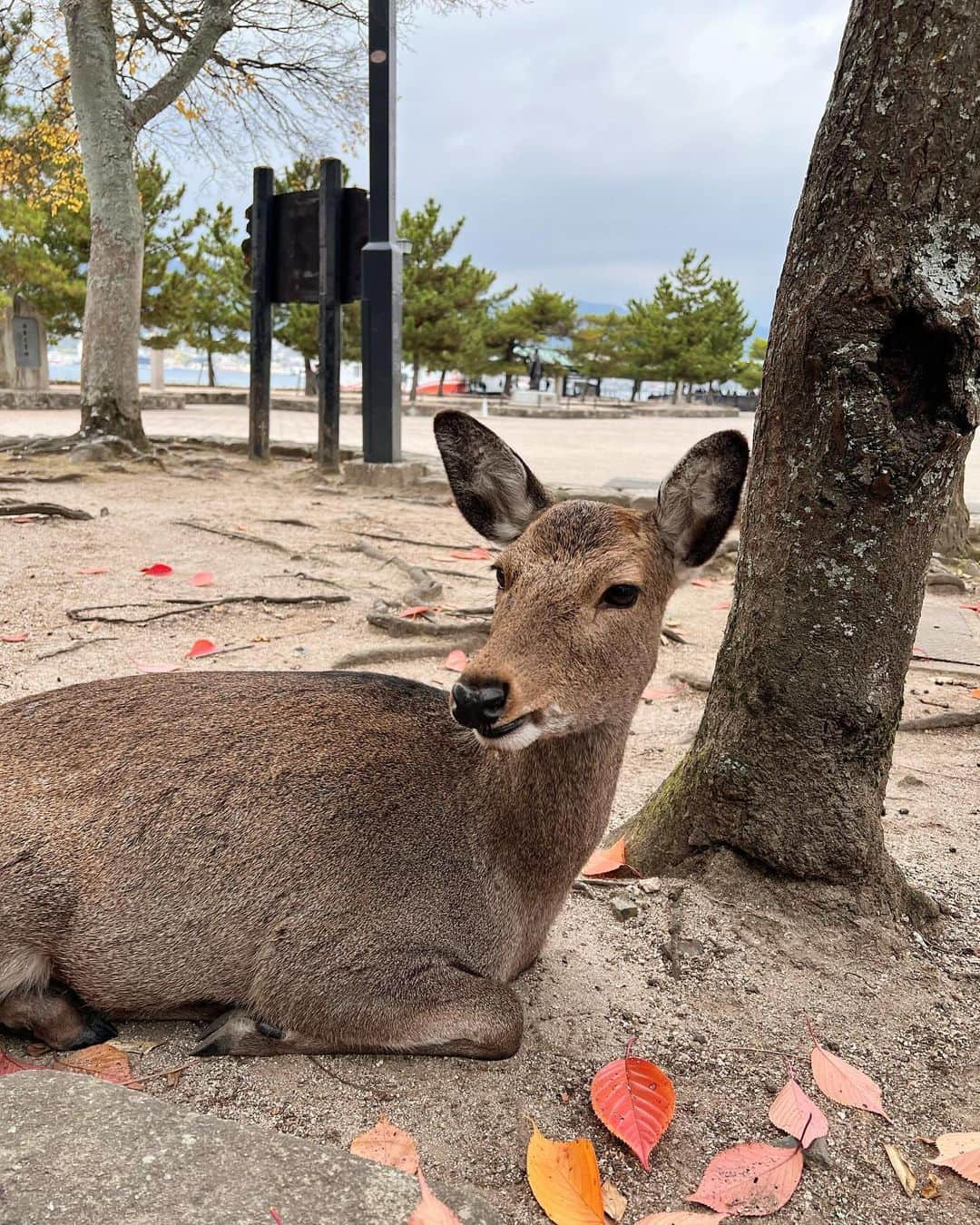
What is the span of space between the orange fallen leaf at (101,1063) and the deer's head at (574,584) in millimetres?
1238

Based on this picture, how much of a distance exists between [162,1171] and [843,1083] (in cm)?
164

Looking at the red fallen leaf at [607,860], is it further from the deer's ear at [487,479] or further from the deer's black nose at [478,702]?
the deer's black nose at [478,702]

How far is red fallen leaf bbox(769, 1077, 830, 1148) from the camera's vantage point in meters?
2.30

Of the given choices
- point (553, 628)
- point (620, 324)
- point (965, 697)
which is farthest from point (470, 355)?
point (553, 628)

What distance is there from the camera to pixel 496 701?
2184 millimetres

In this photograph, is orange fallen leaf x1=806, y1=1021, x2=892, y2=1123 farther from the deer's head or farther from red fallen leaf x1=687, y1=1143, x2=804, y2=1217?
the deer's head

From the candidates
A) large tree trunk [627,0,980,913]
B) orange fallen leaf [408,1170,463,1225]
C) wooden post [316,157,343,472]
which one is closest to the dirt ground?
large tree trunk [627,0,980,913]

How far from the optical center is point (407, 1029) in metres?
2.50

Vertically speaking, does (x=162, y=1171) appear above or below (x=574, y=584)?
below

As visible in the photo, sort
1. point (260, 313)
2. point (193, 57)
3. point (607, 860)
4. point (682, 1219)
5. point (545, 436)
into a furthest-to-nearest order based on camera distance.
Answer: point (545, 436)
point (260, 313)
point (193, 57)
point (607, 860)
point (682, 1219)

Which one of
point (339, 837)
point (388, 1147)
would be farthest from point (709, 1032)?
point (339, 837)

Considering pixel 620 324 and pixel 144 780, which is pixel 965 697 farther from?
pixel 620 324

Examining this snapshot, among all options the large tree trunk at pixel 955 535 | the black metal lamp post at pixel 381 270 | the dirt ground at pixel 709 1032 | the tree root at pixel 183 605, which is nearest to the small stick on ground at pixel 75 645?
the dirt ground at pixel 709 1032

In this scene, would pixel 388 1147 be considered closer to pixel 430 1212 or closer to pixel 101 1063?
pixel 430 1212
